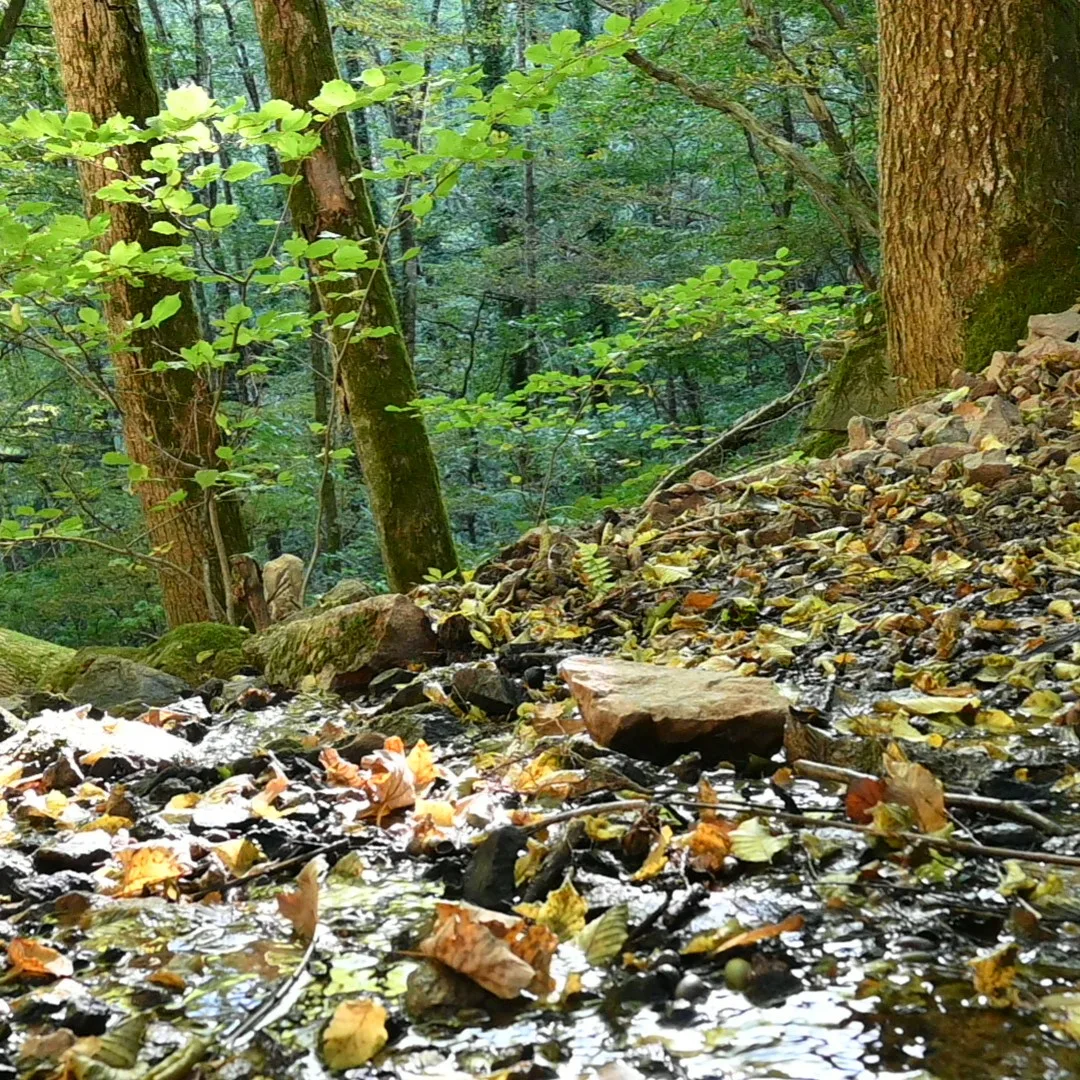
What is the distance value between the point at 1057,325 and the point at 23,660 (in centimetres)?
474

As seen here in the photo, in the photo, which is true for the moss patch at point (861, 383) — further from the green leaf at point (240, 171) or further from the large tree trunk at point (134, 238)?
the green leaf at point (240, 171)

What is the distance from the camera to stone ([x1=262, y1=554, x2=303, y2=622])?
209 inches

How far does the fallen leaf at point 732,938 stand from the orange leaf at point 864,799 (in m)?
0.31

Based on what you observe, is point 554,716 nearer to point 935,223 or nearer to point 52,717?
point 52,717

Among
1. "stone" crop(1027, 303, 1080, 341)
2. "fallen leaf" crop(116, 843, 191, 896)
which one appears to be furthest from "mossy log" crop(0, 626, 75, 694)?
"stone" crop(1027, 303, 1080, 341)

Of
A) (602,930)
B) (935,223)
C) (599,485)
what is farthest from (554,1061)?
(599,485)

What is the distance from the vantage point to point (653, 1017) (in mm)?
1043

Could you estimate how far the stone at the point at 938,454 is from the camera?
369 cm

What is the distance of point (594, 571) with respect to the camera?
3561mm

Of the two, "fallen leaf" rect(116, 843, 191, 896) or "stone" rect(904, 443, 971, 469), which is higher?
"stone" rect(904, 443, 971, 469)

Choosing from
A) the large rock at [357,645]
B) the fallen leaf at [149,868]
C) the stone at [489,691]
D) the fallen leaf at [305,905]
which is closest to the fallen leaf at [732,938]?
the fallen leaf at [305,905]

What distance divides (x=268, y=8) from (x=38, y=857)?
5069 millimetres

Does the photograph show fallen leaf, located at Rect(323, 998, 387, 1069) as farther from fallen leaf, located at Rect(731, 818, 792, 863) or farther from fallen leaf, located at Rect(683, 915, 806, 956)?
fallen leaf, located at Rect(731, 818, 792, 863)

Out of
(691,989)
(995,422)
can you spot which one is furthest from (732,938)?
(995,422)
